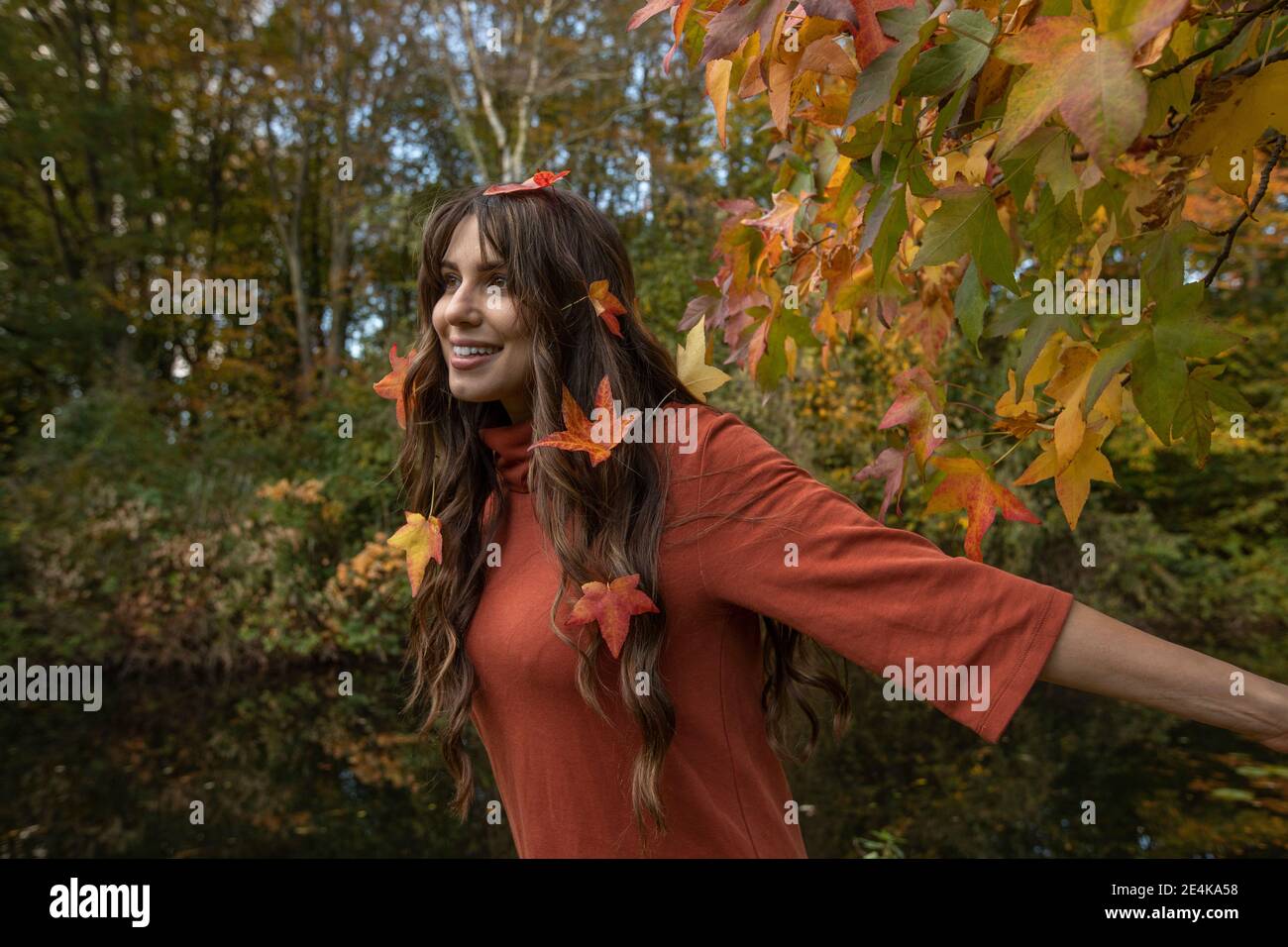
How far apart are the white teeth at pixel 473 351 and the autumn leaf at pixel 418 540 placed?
282 millimetres

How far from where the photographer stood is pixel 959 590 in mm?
1142

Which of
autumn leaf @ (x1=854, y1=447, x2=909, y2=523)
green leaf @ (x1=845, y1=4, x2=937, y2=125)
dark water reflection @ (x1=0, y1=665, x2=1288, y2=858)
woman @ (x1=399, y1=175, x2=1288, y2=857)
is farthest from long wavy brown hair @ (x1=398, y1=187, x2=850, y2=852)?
dark water reflection @ (x1=0, y1=665, x2=1288, y2=858)

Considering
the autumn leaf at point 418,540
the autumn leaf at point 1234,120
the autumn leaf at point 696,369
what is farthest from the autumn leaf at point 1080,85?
the autumn leaf at point 418,540

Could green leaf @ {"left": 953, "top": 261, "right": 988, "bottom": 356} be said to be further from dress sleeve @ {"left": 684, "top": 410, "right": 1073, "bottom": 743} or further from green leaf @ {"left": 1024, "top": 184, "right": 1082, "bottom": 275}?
dress sleeve @ {"left": 684, "top": 410, "right": 1073, "bottom": 743}

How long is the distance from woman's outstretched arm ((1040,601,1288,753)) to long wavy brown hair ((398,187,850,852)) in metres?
0.44

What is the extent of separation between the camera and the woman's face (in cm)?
157

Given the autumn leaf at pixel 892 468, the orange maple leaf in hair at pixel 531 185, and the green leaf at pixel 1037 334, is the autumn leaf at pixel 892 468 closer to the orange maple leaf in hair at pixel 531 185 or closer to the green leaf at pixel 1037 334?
the green leaf at pixel 1037 334

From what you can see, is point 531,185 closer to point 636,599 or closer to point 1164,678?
point 636,599

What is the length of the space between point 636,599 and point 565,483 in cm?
24

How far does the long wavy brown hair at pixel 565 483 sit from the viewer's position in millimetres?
1377
